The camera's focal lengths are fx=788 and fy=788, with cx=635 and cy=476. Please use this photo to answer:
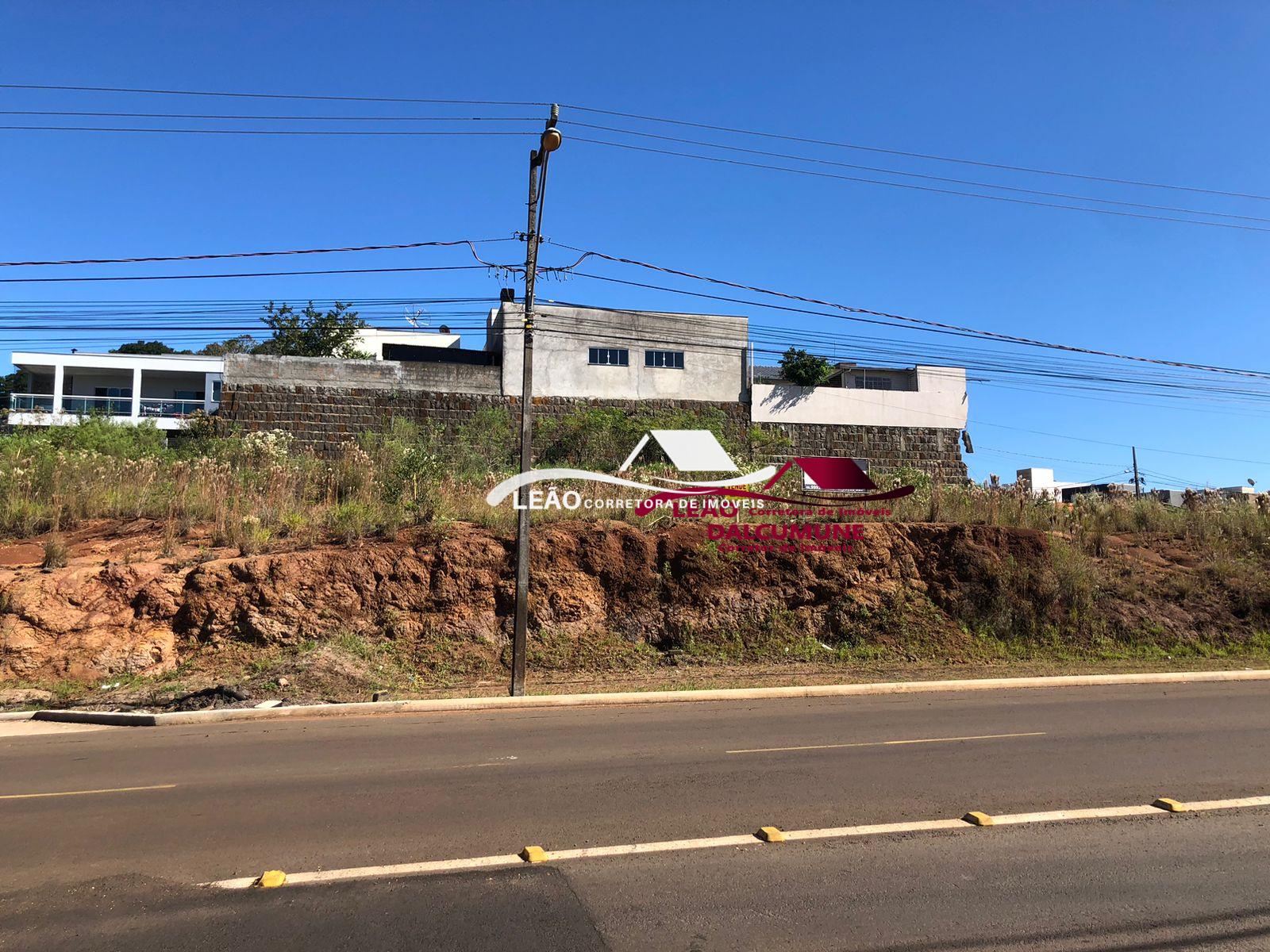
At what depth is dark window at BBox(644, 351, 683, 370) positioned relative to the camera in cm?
3225

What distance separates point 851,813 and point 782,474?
1703cm

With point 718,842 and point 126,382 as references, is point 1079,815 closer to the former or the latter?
point 718,842

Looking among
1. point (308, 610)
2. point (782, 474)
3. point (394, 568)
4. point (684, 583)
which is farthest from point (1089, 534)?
point (308, 610)

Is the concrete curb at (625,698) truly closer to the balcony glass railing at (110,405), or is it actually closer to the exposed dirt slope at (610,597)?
the exposed dirt slope at (610,597)

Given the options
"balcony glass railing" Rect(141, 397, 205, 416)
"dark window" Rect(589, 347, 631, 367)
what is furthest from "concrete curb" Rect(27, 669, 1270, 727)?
"balcony glass railing" Rect(141, 397, 205, 416)

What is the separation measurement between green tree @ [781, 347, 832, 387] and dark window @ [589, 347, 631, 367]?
6717mm

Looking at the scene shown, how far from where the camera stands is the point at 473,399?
97.1ft

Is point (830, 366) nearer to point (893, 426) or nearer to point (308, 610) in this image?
point (893, 426)

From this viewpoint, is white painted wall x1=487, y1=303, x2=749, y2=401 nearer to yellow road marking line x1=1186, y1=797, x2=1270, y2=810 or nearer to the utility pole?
the utility pole

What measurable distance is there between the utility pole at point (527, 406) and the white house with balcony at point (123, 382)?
3411cm

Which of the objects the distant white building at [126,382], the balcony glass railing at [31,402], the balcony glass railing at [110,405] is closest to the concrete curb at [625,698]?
the distant white building at [126,382]

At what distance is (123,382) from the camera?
46750 millimetres

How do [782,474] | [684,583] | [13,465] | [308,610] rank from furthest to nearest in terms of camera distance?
[782,474] → [13,465] → [684,583] → [308,610]

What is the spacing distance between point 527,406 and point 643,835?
339 inches
